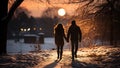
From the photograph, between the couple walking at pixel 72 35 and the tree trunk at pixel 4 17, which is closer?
the couple walking at pixel 72 35

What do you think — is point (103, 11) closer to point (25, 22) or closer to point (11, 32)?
point (11, 32)

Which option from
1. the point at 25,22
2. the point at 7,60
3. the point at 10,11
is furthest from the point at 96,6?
the point at 25,22

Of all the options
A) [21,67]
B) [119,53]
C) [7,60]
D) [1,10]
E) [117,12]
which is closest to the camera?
[21,67]

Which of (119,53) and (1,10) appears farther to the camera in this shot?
(1,10)

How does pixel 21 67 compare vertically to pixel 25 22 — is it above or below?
below

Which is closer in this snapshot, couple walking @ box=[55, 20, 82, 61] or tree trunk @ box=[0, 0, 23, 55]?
couple walking @ box=[55, 20, 82, 61]

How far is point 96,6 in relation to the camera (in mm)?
34625

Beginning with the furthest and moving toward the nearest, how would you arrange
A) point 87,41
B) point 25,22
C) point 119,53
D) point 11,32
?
point 25,22 → point 11,32 → point 87,41 → point 119,53

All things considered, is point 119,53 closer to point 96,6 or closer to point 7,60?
point 7,60

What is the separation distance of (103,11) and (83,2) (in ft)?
6.71

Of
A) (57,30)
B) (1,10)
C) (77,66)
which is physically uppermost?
(1,10)

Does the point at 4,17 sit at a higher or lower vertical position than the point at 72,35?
higher

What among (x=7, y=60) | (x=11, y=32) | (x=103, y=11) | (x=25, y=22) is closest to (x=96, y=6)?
(x=103, y=11)

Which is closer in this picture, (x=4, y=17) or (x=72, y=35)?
(x=72, y=35)
